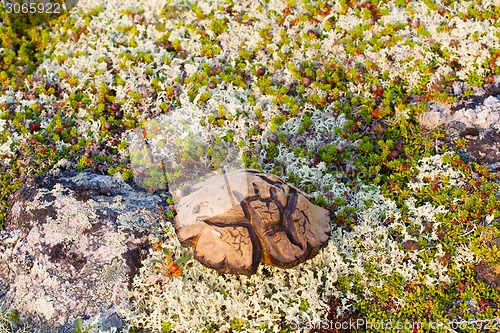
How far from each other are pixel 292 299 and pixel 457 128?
12.0 ft

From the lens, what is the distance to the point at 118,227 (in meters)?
6.09

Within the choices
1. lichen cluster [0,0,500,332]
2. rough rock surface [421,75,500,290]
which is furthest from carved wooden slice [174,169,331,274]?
rough rock surface [421,75,500,290]

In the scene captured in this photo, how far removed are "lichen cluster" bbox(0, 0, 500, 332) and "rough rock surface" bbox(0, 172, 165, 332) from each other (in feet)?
1.14

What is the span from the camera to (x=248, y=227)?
523 cm

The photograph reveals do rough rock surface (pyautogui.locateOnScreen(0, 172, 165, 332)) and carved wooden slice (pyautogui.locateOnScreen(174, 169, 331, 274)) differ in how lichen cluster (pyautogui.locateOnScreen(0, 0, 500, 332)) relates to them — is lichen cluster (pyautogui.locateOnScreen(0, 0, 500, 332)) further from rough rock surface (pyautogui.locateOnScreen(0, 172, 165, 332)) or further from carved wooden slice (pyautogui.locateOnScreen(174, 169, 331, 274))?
carved wooden slice (pyautogui.locateOnScreen(174, 169, 331, 274))

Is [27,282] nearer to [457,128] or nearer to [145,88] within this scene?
[145,88]

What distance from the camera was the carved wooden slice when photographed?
5180 mm

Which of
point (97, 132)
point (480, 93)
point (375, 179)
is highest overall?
point (480, 93)

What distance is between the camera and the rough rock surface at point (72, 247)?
566 centimetres

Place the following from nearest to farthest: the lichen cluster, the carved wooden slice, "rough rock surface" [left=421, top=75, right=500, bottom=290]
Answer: the carved wooden slice < the lichen cluster < "rough rock surface" [left=421, top=75, right=500, bottom=290]

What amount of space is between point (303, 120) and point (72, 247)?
11.7ft

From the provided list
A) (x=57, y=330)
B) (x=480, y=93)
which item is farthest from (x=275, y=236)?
(x=480, y=93)

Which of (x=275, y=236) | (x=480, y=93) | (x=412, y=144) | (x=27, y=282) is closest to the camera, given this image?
(x=275, y=236)

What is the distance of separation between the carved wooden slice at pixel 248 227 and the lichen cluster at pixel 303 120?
19.7 inches
